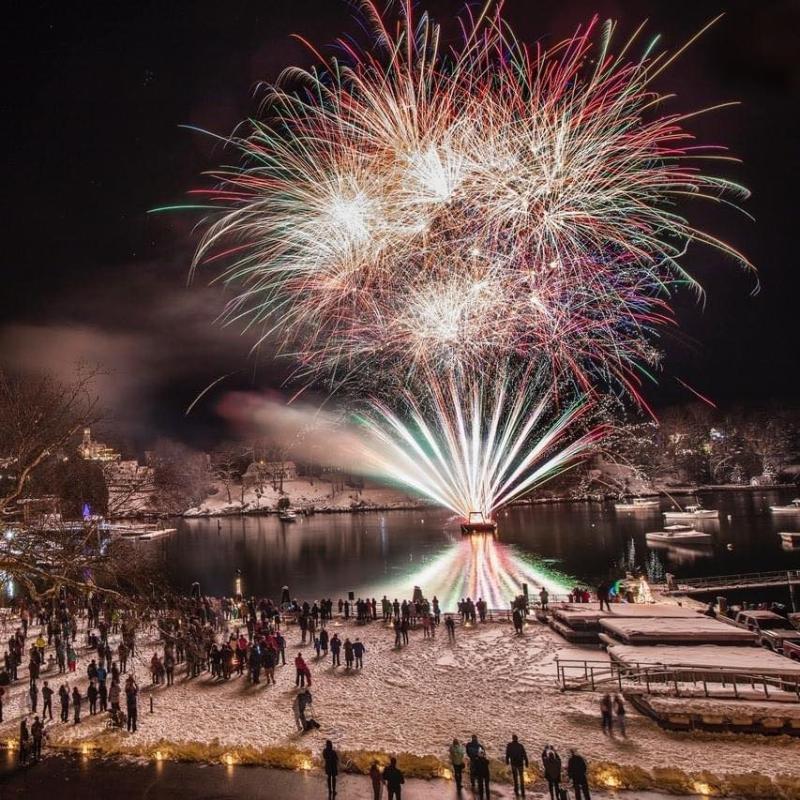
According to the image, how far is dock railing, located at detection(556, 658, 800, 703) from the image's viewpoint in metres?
13.0

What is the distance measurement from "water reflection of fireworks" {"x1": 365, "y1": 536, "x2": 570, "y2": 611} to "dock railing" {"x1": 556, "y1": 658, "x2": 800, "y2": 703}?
13139 millimetres

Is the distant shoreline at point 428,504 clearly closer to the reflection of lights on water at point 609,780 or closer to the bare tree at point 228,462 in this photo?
the bare tree at point 228,462

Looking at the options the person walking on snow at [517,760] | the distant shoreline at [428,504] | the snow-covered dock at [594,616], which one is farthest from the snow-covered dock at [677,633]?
the distant shoreline at [428,504]

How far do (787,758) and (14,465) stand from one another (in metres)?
16.7

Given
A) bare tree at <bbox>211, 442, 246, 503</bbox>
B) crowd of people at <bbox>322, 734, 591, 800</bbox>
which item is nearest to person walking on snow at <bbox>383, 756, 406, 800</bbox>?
crowd of people at <bbox>322, 734, 591, 800</bbox>

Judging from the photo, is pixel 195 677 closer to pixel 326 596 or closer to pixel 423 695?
pixel 423 695

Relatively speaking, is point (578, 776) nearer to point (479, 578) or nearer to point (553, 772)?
point (553, 772)

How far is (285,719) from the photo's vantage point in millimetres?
13242

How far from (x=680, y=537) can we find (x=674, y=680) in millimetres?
42012

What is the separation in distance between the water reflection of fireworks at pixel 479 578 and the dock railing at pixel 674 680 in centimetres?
1314

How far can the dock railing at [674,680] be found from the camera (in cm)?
1299

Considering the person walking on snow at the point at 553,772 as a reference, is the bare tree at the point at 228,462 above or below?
above

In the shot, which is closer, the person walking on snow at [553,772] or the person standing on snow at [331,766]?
the person walking on snow at [553,772]

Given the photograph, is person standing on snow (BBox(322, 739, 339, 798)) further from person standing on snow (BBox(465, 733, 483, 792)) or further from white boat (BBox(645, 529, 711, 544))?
white boat (BBox(645, 529, 711, 544))
